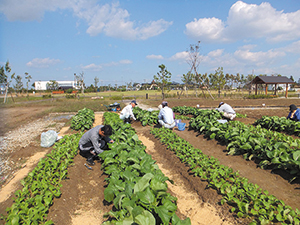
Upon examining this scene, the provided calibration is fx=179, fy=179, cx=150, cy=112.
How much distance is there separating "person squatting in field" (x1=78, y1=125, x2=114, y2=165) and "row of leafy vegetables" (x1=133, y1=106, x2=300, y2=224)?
6.93 feet

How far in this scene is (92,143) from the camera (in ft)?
15.6

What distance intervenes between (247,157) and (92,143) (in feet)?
13.2

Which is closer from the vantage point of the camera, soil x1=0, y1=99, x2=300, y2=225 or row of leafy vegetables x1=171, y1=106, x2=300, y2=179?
soil x1=0, y1=99, x2=300, y2=225

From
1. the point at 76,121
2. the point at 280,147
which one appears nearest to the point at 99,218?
the point at 280,147

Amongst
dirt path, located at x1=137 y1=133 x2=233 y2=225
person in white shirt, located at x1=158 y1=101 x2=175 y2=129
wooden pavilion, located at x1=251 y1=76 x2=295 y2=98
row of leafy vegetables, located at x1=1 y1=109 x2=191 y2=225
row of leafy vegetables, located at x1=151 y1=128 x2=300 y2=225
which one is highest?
wooden pavilion, located at x1=251 y1=76 x2=295 y2=98

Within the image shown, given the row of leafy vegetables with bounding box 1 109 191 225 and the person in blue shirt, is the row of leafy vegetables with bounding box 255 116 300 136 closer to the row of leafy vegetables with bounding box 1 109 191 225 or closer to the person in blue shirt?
the person in blue shirt

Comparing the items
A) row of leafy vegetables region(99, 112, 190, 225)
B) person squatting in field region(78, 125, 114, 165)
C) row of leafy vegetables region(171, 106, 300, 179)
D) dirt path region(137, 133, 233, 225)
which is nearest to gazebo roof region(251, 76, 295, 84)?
row of leafy vegetables region(171, 106, 300, 179)

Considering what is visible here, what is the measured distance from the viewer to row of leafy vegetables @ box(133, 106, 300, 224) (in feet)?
8.68

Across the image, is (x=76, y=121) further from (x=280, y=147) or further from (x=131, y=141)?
(x=280, y=147)

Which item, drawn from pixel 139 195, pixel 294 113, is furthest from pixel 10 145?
pixel 294 113

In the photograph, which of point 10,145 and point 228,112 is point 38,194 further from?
point 228,112

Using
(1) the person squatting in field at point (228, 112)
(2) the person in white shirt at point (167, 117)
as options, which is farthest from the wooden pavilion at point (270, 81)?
(2) the person in white shirt at point (167, 117)

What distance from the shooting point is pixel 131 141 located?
4773 mm

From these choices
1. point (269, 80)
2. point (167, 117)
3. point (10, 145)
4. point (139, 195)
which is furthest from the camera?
point (269, 80)
